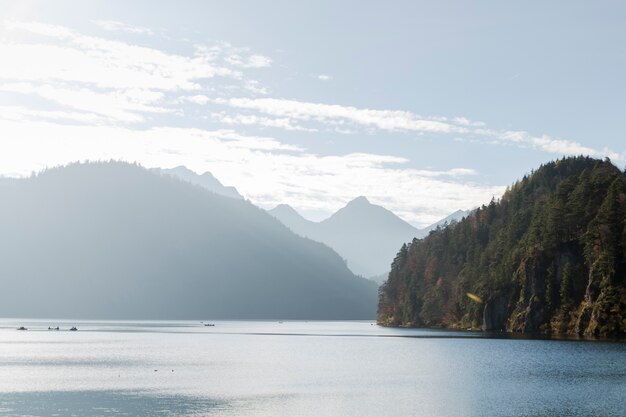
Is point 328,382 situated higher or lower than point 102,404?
higher

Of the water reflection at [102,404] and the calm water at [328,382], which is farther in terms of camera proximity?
the calm water at [328,382]

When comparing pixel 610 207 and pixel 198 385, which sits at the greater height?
pixel 610 207

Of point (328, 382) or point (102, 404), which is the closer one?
point (102, 404)

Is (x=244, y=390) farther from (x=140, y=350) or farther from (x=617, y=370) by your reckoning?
(x=140, y=350)

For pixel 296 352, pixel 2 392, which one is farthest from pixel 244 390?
pixel 296 352

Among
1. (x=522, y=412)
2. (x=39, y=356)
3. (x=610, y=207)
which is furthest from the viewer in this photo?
(x=610, y=207)

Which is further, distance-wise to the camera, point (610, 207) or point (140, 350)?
point (610, 207)

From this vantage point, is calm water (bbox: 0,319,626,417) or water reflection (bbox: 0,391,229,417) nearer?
water reflection (bbox: 0,391,229,417)

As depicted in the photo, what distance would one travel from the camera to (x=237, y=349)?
603 feet

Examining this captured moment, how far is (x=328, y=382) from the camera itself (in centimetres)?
10444

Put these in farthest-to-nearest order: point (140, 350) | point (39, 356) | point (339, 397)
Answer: point (140, 350)
point (39, 356)
point (339, 397)

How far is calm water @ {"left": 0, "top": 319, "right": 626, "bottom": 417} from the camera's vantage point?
79500 millimetres

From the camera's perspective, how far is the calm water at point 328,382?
3130 inches

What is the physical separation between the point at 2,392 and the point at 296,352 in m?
80.8
